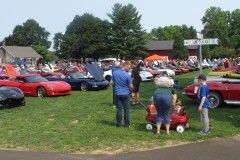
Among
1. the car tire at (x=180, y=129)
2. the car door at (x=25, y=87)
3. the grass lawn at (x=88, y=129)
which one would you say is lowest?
the grass lawn at (x=88, y=129)

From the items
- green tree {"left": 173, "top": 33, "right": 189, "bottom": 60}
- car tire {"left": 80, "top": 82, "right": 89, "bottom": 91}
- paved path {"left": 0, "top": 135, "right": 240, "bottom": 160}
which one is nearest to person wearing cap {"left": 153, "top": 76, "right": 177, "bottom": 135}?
paved path {"left": 0, "top": 135, "right": 240, "bottom": 160}

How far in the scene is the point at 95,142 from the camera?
820 centimetres

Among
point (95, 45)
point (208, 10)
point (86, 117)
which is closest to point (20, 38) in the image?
point (95, 45)

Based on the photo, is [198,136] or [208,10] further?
[208,10]

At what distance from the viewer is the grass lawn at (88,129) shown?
317 inches

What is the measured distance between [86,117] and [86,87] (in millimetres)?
9214

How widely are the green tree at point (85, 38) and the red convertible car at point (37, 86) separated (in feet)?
206

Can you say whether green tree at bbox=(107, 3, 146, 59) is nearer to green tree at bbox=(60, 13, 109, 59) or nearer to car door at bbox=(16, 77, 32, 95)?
green tree at bbox=(60, 13, 109, 59)

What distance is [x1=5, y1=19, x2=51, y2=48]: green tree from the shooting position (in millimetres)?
109875

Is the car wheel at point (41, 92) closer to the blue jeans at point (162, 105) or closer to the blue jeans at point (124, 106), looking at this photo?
the blue jeans at point (124, 106)

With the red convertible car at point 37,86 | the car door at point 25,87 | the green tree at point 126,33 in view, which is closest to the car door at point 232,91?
the red convertible car at point 37,86

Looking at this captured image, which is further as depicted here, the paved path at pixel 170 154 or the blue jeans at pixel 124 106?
the blue jeans at pixel 124 106

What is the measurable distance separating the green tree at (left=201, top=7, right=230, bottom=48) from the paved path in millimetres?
91842

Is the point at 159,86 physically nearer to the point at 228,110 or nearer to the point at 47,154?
the point at 47,154
